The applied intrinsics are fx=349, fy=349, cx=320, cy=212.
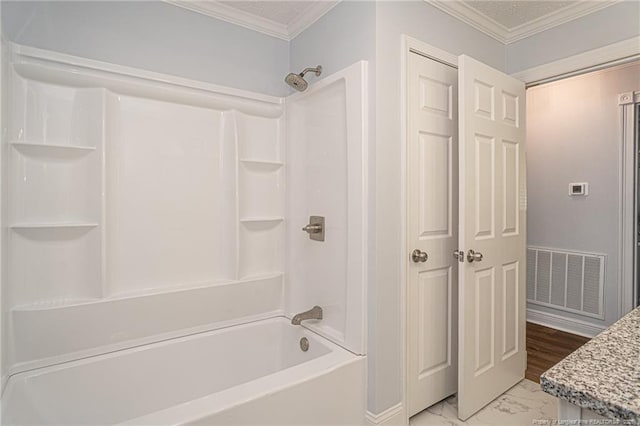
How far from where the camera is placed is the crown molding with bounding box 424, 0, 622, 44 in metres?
1.96

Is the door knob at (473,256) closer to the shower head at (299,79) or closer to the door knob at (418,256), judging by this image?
the door knob at (418,256)

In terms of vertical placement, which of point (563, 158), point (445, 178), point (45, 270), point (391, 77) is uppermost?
point (391, 77)

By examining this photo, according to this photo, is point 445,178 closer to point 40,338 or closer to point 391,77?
point 391,77

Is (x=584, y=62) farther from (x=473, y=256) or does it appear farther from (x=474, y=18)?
(x=473, y=256)

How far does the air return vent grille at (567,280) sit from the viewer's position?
3033 millimetres

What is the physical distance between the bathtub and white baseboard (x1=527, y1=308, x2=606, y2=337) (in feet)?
8.29

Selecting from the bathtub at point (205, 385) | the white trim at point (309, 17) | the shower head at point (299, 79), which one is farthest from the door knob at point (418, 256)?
the white trim at point (309, 17)

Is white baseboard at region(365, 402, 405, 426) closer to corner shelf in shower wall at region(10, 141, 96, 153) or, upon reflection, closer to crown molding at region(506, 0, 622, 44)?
corner shelf in shower wall at region(10, 141, 96, 153)

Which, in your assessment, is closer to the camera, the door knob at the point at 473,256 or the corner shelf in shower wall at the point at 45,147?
the corner shelf in shower wall at the point at 45,147

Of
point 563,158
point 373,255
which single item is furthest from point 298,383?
point 563,158

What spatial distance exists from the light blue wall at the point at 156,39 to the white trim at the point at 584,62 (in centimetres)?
160

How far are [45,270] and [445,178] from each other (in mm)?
2101

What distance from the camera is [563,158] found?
3.25 metres

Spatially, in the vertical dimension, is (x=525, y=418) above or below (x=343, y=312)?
→ below
